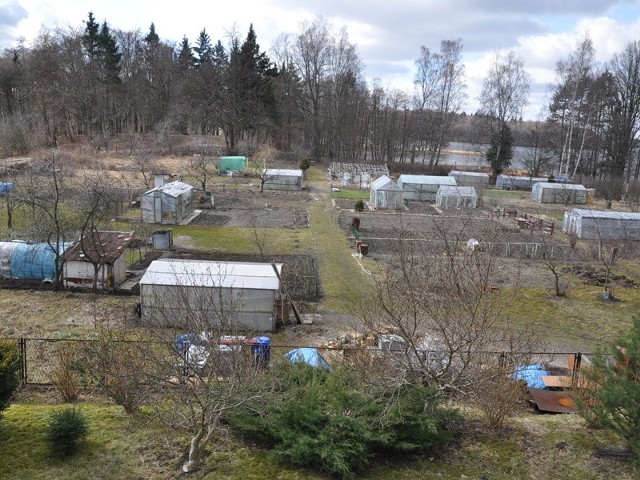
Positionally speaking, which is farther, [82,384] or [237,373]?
[82,384]

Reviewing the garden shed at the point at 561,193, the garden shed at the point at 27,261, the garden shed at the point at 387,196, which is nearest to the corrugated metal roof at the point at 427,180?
the garden shed at the point at 387,196

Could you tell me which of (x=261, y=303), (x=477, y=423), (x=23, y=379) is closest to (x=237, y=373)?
(x=477, y=423)

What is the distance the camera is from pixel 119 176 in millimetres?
45750

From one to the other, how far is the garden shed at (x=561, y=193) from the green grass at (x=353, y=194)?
1486 centimetres

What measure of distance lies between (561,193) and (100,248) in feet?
125

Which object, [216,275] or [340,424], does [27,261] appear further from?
[340,424]

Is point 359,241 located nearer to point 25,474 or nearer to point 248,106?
point 25,474

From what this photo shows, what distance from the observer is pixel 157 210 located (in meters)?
31.8

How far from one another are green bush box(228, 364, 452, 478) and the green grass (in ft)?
115

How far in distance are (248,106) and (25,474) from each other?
56.1 m

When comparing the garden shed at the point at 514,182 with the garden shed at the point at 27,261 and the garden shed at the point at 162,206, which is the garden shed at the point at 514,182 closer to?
the garden shed at the point at 162,206

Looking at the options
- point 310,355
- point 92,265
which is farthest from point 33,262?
point 310,355

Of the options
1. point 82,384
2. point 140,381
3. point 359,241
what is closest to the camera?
point 140,381

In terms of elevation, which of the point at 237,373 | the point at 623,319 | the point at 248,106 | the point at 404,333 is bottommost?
the point at 623,319
